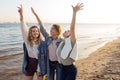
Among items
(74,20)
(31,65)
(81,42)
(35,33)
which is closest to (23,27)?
(35,33)

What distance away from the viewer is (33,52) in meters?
5.96

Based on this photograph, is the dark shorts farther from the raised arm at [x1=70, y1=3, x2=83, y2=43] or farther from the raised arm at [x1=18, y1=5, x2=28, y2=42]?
the raised arm at [x1=70, y1=3, x2=83, y2=43]

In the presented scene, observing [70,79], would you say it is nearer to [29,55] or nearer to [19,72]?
[29,55]

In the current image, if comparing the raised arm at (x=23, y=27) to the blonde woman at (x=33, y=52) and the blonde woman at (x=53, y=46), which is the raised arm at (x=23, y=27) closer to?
the blonde woman at (x=33, y=52)

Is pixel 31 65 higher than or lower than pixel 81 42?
higher

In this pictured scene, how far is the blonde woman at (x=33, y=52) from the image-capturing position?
566 centimetres

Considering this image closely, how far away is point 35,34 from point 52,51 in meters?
0.58

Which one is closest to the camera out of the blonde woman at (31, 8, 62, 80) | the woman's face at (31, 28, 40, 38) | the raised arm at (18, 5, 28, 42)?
the blonde woman at (31, 8, 62, 80)

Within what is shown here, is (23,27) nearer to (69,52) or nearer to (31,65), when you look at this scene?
(31,65)

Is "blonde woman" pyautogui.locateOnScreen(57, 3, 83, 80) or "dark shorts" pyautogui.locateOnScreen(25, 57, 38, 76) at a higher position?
"blonde woman" pyautogui.locateOnScreen(57, 3, 83, 80)

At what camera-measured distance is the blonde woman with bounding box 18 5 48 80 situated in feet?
18.6

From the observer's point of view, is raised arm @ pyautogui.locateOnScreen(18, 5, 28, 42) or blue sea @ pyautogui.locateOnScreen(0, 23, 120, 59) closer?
raised arm @ pyautogui.locateOnScreen(18, 5, 28, 42)

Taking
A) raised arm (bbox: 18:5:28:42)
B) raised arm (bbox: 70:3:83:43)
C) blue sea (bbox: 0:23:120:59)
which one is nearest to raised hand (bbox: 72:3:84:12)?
raised arm (bbox: 70:3:83:43)

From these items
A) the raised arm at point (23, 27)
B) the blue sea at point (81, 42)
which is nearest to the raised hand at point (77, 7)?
the raised arm at point (23, 27)
